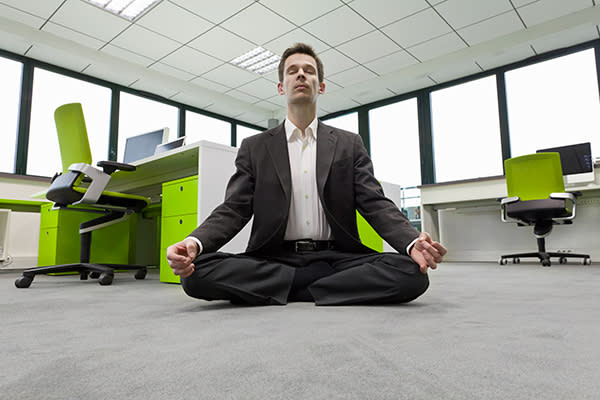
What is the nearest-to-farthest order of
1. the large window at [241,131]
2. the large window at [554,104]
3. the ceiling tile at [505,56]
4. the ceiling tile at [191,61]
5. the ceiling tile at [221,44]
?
the ceiling tile at [221,44] < the large window at [554,104] < the ceiling tile at [505,56] < the ceiling tile at [191,61] < the large window at [241,131]

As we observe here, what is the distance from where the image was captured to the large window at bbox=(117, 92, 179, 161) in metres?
5.21

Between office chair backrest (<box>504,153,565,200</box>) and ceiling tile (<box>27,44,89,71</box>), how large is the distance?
4780mm

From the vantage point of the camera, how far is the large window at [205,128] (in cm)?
607

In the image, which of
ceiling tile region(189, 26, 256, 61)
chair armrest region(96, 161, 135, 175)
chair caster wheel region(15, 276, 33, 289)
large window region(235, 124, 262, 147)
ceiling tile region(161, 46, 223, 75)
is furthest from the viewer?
large window region(235, 124, 262, 147)

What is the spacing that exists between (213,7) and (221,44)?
0.67 meters

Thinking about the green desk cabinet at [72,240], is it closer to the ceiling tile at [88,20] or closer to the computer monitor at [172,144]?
the computer monitor at [172,144]

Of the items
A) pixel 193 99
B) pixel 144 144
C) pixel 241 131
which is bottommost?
pixel 144 144

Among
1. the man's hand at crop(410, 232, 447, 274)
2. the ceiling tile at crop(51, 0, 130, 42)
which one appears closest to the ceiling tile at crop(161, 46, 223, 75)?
the ceiling tile at crop(51, 0, 130, 42)

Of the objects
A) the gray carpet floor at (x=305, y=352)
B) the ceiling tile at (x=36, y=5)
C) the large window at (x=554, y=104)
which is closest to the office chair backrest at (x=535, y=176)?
the large window at (x=554, y=104)

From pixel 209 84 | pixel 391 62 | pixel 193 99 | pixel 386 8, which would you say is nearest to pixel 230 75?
pixel 209 84

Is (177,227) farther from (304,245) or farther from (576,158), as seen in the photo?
(576,158)

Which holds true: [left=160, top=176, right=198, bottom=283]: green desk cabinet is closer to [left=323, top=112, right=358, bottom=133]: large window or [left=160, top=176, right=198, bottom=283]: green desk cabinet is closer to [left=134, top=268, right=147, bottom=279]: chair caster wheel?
[left=134, top=268, right=147, bottom=279]: chair caster wheel

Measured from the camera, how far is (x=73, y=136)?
223cm

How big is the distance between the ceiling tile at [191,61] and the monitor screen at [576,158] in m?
3.98
